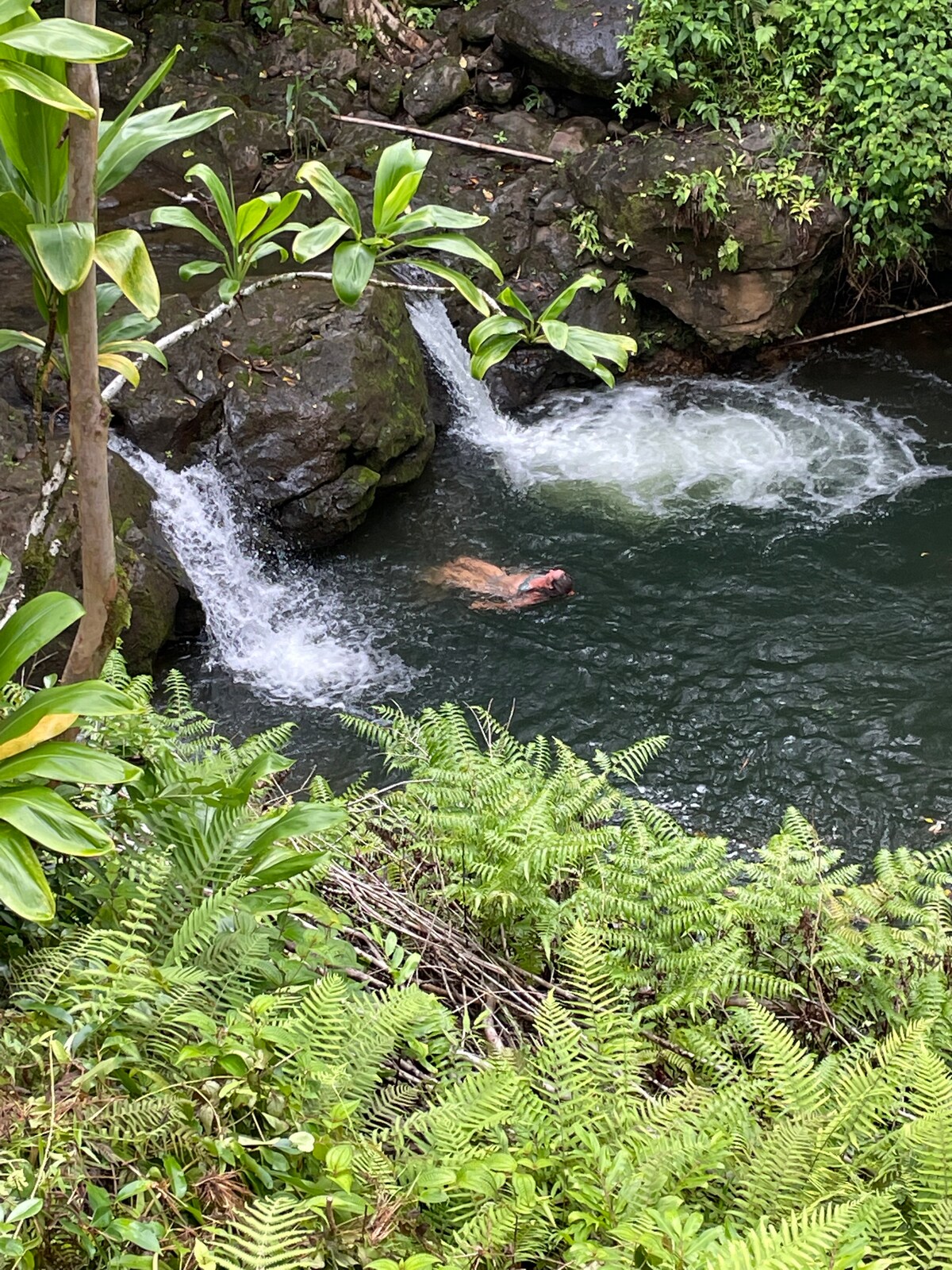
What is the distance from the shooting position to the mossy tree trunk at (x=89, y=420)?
1828 millimetres

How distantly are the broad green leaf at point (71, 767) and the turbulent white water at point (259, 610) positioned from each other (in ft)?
15.1

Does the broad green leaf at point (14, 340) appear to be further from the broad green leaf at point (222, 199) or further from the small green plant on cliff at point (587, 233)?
the small green plant on cliff at point (587, 233)

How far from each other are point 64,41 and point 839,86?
952 cm

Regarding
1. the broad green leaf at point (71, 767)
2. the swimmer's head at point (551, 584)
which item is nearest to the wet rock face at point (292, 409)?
the swimmer's head at point (551, 584)

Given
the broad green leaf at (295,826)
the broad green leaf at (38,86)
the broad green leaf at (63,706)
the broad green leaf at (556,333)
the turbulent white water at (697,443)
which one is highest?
the broad green leaf at (38,86)

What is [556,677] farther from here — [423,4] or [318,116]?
[423,4]

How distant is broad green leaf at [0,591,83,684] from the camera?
2.05 metres

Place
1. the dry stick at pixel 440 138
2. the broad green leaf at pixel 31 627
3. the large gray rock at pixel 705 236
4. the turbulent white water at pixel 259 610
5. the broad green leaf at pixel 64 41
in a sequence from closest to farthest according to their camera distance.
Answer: the broad green leaf at pixel 64 41 < the broad green leaf at pixel 31 627 < the turbulent white water at pixel 259 610 < the large gray rock at pixel 705 236 < the dry stick at pixel 440 138

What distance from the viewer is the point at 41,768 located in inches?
74.4

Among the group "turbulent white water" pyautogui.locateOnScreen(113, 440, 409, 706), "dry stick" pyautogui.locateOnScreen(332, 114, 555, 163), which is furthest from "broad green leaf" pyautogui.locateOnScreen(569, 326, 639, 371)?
"dry stick" pyautogui.locateOnScreen(332, 114, 555, 163)

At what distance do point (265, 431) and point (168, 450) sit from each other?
729mm

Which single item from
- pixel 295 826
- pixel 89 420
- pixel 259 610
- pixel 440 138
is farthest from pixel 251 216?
pixel 440 138

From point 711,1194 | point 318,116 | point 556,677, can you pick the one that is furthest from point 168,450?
point 711,1194

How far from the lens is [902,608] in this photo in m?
7.23
